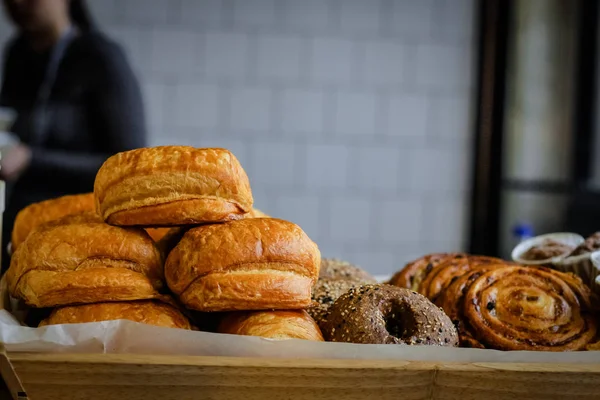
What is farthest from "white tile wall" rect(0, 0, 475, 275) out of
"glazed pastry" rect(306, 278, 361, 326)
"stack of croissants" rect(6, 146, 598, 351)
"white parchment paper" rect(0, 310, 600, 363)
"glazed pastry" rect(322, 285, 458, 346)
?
"white parchment paper" rect(0, 310, 600, 363)

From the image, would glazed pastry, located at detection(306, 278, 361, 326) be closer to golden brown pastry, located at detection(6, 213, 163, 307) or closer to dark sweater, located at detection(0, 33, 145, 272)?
golden brown pastry, located at detection(6, 213, 163, 307)

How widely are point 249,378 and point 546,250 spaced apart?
35.5 inches

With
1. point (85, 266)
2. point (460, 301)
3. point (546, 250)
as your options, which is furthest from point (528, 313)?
point (85, 266)

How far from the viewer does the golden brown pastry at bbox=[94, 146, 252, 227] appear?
3.57 feet

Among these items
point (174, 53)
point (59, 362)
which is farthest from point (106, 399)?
point (174, 53)

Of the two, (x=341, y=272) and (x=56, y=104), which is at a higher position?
(x=56, y=104)

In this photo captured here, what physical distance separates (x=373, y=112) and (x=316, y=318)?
268cm

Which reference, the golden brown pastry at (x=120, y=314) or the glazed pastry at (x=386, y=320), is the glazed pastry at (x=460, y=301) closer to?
the glazed pastry at (x=386, y=320)

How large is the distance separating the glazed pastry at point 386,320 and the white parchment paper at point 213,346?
0.33ft

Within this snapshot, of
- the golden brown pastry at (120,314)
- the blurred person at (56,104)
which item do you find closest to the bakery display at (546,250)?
the golden brown pastry at (120,314)

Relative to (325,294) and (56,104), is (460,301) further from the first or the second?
(56,104)

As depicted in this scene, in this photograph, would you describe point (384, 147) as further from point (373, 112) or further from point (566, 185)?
point (566, 185)

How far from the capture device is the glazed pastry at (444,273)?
1.35m

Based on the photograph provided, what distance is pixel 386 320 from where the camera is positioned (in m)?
1.13
